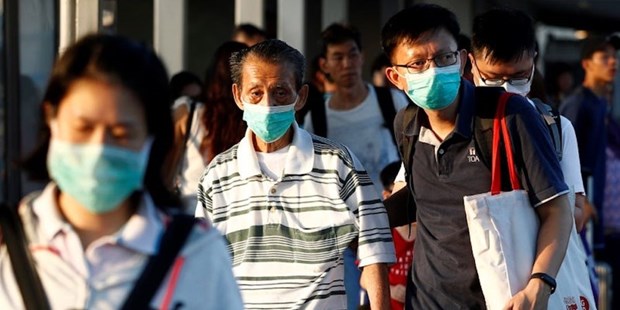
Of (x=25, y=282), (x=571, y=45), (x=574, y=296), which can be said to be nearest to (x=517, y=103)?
(x=574, y=296)

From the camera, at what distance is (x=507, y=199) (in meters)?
4.77

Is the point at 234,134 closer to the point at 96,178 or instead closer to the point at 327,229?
the point at 327,229

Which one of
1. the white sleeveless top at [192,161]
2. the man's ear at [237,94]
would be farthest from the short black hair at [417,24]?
the white sleeveless top at [192,161]

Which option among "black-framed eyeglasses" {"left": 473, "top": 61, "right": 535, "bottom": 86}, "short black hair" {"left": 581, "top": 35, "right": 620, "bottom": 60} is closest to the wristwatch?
"black-framed eyeglasses" {"left": 473, "top": 61, "right": 535, "bottom": 86}

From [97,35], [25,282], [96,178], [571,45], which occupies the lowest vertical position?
[571,45]

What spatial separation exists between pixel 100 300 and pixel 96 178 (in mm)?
267

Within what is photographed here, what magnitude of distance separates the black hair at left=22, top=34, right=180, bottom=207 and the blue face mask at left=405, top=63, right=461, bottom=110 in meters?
1.75

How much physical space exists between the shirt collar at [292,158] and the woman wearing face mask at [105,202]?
1963mm

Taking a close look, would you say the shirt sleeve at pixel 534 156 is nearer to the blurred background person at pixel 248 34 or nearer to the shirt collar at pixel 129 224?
the shirt collar at pixel 129 224

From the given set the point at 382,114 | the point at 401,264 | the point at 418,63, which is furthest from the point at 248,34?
the point at 418,63

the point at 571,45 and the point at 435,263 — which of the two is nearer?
the point at 435,263

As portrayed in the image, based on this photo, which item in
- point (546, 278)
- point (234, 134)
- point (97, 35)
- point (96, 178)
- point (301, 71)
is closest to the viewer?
point (96, 178)

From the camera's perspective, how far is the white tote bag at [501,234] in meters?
4.75

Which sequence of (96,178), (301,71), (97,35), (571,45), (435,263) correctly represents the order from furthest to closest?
(571,45)
(301,71)
(435,263)
(97,35)
(96,178)
